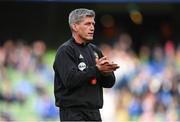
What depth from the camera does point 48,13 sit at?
14.5 meters

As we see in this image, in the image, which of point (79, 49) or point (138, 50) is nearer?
point (79, 49)

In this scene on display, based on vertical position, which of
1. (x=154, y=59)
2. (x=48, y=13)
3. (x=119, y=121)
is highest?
(x=48, y=13)

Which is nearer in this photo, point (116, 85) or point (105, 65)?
point (105, 65)

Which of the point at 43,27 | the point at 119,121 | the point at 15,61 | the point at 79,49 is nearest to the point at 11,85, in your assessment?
the point at 15,61

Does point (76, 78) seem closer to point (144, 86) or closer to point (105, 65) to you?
point (105, 65)

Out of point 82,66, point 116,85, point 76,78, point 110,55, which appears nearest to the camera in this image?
point 76,78

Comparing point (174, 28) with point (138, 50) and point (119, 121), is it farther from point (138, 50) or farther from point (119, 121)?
point (119, 121)

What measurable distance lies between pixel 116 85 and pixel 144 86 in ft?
1.96

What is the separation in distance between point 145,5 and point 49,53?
230 centimetres

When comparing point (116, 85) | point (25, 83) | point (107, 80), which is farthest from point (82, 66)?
point (25, 83)

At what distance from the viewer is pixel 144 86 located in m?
14.3

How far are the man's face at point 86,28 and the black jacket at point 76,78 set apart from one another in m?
0.12

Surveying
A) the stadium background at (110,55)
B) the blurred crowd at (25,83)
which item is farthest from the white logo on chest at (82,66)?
the blurred crowd at (25,83)

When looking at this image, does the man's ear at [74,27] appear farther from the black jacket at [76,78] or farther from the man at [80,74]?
the black jacket at [76,78]
